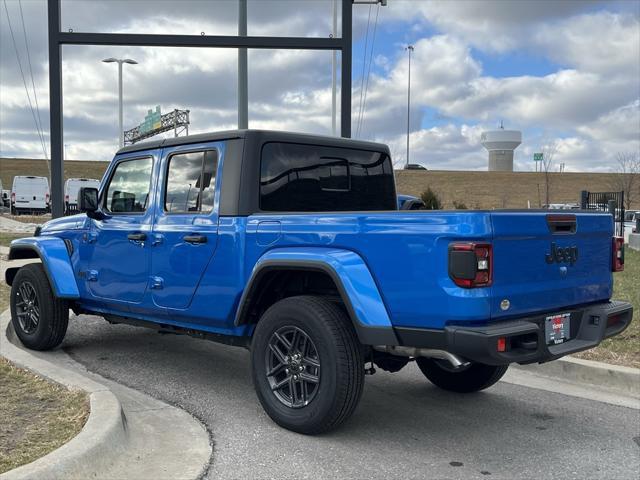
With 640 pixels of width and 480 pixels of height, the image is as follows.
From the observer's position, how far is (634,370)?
556 cm

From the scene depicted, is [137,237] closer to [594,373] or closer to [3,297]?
[594,373]

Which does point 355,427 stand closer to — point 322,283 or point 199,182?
point 322,283

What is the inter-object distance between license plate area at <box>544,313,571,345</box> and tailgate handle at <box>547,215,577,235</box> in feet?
1.66

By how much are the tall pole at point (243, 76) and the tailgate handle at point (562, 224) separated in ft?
25.3

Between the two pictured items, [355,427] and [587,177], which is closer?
[355,427]

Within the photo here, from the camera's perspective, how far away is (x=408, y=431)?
4.53 meters

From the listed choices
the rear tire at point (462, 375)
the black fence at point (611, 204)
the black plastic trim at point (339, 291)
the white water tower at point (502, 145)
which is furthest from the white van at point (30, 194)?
the white water tower at point (502, 145)

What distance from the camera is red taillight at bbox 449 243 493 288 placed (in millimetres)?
3502

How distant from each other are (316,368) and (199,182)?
5.79ft

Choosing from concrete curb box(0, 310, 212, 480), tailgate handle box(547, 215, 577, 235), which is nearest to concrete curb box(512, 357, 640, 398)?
tailgate handle box(547, 215, 577, 235)

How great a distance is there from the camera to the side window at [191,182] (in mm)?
4988

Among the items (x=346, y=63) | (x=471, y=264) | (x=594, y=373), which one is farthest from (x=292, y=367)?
(x=346, y=63)

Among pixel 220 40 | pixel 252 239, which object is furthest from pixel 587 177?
pixel 252 239

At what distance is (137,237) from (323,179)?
5.12 ft
